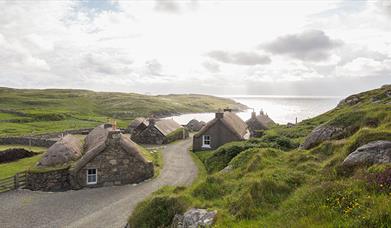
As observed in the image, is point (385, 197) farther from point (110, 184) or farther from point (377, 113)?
point (110, 184)

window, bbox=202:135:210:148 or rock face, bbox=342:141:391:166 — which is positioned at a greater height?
rock face, bbox=342:141:391:166

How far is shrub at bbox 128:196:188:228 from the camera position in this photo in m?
14.3

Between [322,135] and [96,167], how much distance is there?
2116cm

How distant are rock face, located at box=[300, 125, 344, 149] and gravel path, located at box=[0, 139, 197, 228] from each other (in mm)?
13095

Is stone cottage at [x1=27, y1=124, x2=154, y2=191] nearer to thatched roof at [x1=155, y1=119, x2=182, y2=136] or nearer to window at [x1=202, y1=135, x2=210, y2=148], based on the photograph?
window at [x1=202, y1=135, x2=210, y2=148]

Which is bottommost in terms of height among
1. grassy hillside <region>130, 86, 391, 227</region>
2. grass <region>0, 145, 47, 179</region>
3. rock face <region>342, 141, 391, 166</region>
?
grass <region>0, 145, 47, 179</region>

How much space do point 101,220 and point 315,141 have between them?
16209 mm

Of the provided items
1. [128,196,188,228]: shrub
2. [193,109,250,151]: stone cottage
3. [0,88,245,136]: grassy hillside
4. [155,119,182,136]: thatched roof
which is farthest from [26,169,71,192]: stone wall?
[0,88,245,136]: grassy hillside

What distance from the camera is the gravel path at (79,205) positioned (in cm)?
A: 2136

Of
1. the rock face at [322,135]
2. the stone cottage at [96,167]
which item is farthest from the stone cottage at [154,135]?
the rock face at [322,135]

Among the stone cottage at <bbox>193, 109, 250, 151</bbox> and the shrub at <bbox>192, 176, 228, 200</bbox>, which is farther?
the stone cottage at <bbox>193, 109, 250, 151</bbox>

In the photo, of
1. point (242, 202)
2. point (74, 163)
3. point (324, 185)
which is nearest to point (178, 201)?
point (242, 202)

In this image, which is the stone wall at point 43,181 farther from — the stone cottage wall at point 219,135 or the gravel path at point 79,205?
the stone cottage wall at point 219,135

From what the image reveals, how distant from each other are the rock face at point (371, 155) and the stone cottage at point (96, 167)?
72.1 ft
